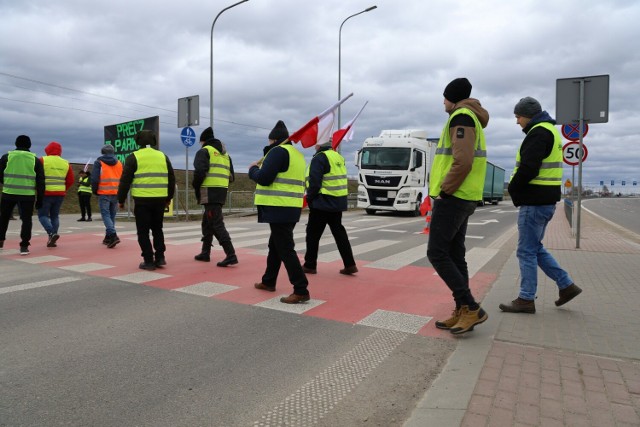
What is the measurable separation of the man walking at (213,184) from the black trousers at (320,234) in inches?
46.1

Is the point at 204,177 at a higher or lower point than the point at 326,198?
higher

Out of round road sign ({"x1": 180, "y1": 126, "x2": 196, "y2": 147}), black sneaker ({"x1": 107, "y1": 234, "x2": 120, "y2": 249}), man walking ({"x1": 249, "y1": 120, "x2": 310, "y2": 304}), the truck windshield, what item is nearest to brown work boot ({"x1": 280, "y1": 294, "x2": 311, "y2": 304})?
man walking ({"x1": 249, "y1": 120, "x2": 310, "y2": 304})

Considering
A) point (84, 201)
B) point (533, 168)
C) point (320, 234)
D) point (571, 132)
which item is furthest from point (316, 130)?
point (84, 201)

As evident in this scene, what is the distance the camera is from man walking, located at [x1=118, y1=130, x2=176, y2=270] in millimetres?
6742

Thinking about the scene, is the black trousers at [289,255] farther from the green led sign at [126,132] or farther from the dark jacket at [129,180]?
the green led sign at [126,132]

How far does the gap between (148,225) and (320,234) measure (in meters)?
2.40

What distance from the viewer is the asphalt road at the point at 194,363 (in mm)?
2664

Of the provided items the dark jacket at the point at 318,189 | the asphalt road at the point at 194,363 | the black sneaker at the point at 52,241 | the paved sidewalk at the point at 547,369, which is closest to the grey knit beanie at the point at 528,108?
the paved sidewalk at the point at 547,369

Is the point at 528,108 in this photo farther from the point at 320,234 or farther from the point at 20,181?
the point at 20,181

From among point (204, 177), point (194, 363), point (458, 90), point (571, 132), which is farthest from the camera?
point (571, 132)

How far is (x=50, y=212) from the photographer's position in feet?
29.2

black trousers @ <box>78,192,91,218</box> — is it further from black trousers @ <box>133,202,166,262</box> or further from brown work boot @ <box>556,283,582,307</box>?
brown work boot @ <box>556,283,582,307</box>

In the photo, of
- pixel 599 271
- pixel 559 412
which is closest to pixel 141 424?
pixel 559 412

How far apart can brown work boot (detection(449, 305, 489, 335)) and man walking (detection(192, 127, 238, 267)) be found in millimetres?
3941
